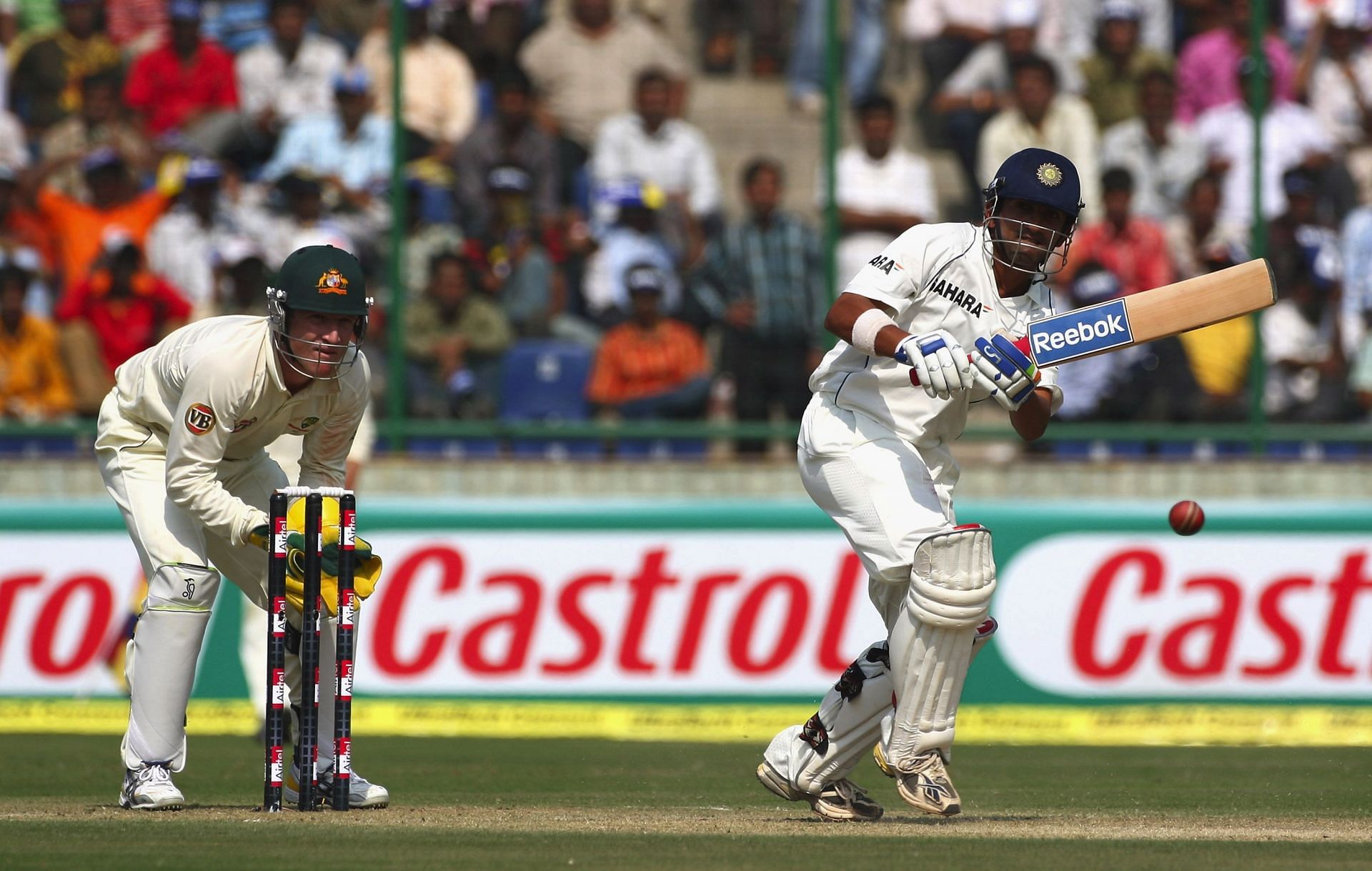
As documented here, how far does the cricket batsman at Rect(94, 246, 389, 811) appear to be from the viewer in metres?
5.41

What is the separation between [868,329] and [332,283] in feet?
4.79

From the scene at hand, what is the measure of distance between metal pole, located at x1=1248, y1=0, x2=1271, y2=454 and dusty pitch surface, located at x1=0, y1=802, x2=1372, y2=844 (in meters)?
4.84

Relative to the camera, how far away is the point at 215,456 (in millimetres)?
5457

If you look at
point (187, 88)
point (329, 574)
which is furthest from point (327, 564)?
point (187, 88)

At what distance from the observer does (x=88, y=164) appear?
10.7m

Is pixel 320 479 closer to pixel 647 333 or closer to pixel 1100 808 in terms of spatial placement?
pixel 1100 808

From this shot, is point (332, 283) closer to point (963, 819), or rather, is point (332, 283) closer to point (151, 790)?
point (151, 790)

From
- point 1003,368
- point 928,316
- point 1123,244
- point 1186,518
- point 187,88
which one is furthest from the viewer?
point 187,88

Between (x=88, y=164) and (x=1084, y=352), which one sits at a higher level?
(x=88, y=164)

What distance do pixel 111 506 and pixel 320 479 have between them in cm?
406

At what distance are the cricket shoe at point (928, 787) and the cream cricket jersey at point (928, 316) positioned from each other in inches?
35.2

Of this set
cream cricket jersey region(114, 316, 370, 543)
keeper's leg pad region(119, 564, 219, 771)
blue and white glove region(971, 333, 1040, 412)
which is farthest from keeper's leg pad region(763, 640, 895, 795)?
keeper's leg pad region(119, 564, 219, 771)

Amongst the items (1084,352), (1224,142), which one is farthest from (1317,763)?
(1224,142)

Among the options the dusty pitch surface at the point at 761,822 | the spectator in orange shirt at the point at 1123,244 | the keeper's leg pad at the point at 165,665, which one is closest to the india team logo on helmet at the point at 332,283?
the keeper's leg pad at the point at 165,665
